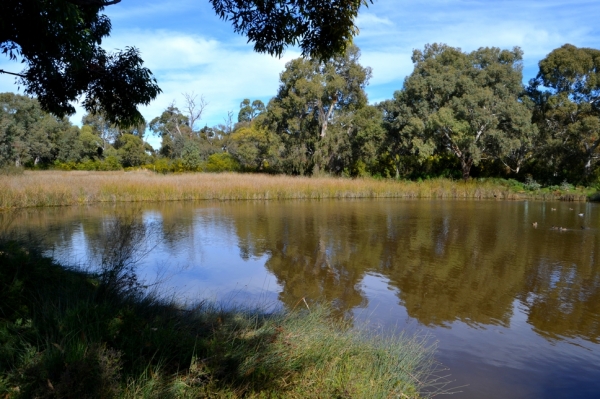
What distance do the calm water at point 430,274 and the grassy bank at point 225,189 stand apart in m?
2.39

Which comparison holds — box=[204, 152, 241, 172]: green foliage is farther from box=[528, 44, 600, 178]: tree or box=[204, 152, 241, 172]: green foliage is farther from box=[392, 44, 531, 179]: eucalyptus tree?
box=[528, 44, 600, 178]: tree

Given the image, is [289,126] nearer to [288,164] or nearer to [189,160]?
[288,164]

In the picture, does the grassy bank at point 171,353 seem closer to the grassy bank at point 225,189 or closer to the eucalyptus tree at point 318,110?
the grassy bank at point 225,189

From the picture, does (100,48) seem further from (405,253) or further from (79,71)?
(405,253)

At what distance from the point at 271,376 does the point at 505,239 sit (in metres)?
11.0

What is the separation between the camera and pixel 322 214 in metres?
18.0

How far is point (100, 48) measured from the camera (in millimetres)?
6359

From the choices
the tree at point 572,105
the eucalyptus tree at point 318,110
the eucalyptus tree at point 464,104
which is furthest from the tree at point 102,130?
the tree at point 572,105

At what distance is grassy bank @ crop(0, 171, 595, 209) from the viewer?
63.0 feet

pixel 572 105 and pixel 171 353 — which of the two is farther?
pixel 572 105

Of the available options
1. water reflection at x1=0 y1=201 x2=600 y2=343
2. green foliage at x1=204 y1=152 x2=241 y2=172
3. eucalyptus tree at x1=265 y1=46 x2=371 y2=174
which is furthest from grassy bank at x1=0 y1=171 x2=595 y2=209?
green foliage at x1=204 y1=152 x2=241 y2=172

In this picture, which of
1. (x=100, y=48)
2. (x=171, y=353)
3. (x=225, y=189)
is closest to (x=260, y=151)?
(x=225, y=189)

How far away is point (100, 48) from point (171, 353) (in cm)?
487

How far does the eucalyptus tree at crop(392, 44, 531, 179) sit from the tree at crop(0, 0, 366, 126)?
24.4 metres
